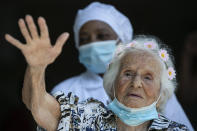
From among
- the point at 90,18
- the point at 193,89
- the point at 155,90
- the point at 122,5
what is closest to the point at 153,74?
the point at 155,90

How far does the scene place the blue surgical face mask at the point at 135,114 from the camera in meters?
3.12

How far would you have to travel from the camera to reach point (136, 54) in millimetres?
3416

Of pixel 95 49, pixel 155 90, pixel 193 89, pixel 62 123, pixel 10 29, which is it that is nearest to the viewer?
pixel 62 123

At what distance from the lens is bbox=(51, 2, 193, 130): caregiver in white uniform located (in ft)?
14.7

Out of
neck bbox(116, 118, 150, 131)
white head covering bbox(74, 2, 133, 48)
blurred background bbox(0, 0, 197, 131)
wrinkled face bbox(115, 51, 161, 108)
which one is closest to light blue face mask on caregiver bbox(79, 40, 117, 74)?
white head covering bbox(74, 2, 133, 48)

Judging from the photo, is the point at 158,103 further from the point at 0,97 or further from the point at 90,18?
the point at 0,97

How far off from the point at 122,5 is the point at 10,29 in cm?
221

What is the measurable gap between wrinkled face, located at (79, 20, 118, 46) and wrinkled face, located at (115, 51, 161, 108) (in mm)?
1272

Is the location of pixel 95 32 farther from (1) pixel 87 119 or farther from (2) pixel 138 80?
(1) pixel 87 119

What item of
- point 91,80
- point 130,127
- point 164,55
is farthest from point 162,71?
point 91,80

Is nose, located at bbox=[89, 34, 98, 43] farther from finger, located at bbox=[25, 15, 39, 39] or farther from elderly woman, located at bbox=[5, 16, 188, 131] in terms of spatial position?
finger, located at bbox=[25, 15, 39, 39]

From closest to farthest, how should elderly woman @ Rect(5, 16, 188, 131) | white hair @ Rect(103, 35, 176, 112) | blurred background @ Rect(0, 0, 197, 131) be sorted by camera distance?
elderly woman @ Rect(5, 16, 188, 131) < white hair @ Rect(103, 35, 176, 112) < blurred background @ Rect(0, 0, 197, 131)

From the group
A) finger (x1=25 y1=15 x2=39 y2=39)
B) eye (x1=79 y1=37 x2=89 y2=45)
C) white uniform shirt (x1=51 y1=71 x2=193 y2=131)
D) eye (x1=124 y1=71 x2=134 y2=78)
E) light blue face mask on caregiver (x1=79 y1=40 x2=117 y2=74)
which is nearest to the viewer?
finger (x1=25 y1=15 x2=39 y2=39)

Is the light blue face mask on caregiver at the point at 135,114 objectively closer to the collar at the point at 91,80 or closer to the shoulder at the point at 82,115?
the shoulder at the point at 82,115
